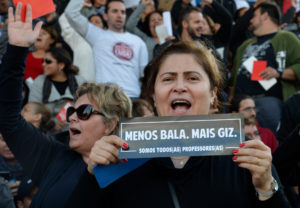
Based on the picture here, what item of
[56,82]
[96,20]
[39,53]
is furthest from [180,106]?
[96,20]

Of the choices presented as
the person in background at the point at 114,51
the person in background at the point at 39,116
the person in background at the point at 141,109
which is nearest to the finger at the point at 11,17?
the person in background at the point at 141,109

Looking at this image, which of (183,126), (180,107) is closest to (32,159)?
(180,107)

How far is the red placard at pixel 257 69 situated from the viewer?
559 cm

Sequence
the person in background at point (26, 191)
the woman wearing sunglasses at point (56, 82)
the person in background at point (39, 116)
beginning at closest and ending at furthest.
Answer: the person in background at point (26, 191)
the person in background at point (39, 116)
the woman wearing sunglasses at point (56, 82)

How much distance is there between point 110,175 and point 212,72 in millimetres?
779

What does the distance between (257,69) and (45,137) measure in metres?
3.58

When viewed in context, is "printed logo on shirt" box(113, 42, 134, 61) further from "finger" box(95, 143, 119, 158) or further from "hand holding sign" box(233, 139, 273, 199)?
"hand holding sign" box(233, 139, 273, 199)

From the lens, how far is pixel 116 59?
592 centimetres

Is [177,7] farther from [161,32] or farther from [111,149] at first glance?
[111,149]

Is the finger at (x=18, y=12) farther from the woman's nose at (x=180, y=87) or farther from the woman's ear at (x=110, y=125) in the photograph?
the woman's nose at (x=180, y=87)

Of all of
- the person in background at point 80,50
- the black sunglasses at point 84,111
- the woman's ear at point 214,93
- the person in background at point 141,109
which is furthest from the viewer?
the person in background at point 80,50

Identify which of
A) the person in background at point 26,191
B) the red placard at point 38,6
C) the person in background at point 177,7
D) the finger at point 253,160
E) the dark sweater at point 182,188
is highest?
the person in background at point 177,7

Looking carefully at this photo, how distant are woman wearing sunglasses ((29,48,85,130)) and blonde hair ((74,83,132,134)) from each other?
8.02 feet

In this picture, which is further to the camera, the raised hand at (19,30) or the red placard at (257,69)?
the red placard at (257,69)
